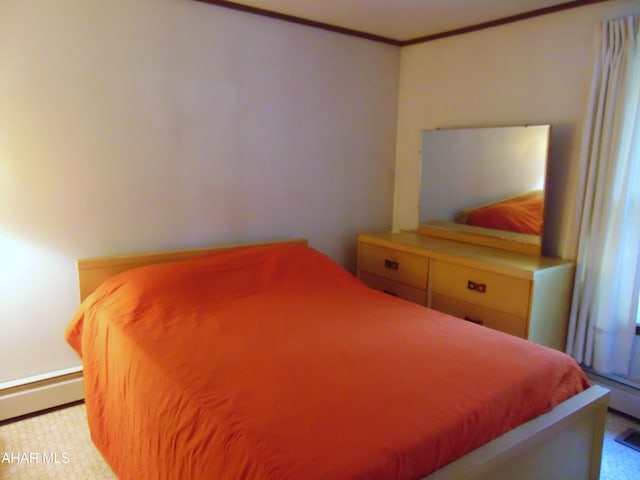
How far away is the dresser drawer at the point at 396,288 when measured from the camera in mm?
2904

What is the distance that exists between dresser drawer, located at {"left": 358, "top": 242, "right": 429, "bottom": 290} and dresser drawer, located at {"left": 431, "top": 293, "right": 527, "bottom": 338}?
15cm

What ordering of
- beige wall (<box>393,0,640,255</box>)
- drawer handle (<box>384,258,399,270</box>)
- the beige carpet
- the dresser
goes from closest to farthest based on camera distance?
the beige carpet, the dresser, beige wall (<box>393,0,640,255</box>), drawer handle (<box>384,258,399,270</box>)

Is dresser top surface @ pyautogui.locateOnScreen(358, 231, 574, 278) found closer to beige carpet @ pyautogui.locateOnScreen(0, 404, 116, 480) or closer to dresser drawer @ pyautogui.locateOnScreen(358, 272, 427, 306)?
dresser drawer @ pyautogui.locateOnScreen(358, 272, 427, 306)

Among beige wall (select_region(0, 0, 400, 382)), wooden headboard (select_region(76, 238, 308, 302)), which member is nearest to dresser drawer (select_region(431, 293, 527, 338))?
beige wall (select_region(0, 0, 400, 382))

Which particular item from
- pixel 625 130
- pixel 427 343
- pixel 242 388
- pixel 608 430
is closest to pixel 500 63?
pixel 625 130

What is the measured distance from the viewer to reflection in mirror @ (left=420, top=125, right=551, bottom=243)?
8.75 feet

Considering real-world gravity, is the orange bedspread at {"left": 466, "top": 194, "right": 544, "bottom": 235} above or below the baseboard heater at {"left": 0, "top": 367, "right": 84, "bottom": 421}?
above

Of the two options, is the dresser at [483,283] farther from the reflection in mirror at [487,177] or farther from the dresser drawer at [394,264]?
the reflection in mirror at [487,177]

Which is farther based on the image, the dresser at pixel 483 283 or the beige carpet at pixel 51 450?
the dresser at pixel 483 283

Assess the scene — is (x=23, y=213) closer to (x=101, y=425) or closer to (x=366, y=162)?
(x=101, y=425)

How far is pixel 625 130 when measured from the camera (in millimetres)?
2312

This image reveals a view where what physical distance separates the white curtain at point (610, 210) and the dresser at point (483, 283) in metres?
0.12

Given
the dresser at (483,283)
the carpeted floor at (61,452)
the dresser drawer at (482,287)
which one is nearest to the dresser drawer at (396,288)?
the dresser at (483,283)

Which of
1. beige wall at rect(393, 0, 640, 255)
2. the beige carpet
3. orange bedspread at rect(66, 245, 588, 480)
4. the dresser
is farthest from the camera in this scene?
beige wall at rect(393, 0, 640, 255)
